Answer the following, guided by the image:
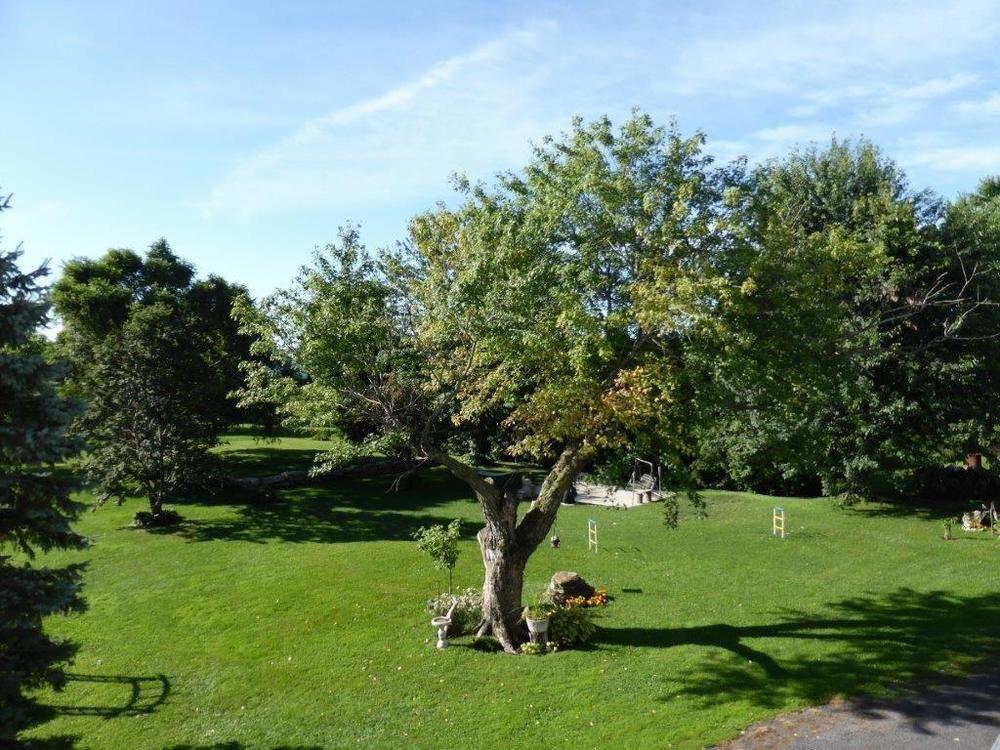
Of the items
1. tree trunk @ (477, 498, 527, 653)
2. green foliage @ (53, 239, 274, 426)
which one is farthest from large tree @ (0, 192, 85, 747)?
green foliage @ (53, 239, 274, 426)

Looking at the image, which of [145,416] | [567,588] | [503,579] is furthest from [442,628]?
[145,416]

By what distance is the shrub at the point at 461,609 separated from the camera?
1653 cm

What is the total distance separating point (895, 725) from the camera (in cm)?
1140

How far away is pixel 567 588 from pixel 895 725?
8312 mm

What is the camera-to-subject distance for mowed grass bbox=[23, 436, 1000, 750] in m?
12.6

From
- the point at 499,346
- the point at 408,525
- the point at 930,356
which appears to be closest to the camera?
the point at 499,346

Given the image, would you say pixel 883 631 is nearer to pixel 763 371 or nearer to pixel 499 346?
pixel 763 371

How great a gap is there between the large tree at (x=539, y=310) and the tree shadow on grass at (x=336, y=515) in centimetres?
997

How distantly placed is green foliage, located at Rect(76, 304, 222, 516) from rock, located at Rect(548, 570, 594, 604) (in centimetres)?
1738

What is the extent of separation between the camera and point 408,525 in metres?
30.2

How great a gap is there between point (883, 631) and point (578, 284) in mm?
9953

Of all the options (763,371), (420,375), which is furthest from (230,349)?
(763,371)

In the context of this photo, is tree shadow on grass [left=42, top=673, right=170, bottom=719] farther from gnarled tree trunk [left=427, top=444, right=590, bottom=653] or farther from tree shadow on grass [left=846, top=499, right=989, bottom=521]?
tree shadow on grass [left=846, top=499, right=989, bottom=521]

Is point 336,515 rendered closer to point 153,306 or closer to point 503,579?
point 153,306
